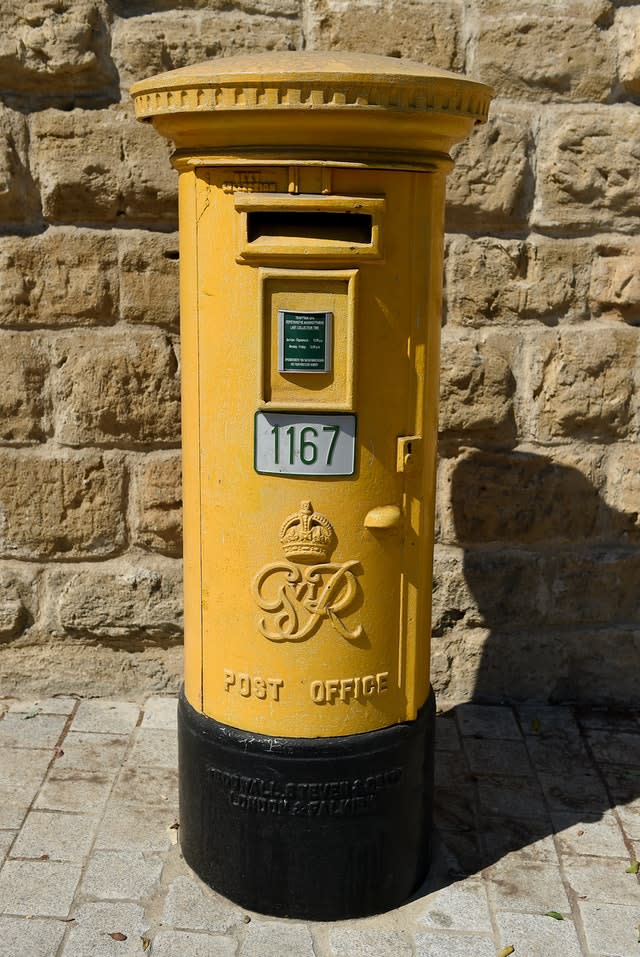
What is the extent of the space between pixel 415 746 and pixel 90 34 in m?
2.42

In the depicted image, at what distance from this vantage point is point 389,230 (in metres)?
2.49

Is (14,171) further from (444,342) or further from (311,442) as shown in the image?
(311,442)

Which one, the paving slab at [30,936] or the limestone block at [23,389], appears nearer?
the paving slab at [30,936]

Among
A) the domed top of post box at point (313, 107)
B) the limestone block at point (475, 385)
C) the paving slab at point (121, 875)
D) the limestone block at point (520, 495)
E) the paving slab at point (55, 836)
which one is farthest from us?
the limestone block at point (520, 495)

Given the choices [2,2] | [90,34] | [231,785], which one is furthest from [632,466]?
[2,2]

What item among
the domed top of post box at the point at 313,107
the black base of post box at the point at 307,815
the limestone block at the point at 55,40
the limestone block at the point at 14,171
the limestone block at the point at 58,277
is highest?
the limestone block at the point at 55,40

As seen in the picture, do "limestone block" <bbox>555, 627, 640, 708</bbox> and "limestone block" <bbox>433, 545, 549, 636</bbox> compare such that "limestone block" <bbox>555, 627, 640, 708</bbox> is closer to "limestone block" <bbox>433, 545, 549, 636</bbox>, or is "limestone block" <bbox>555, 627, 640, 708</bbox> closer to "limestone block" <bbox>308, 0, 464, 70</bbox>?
A: "limestone block" <bbox>433, 545, 549, 636</bbox>

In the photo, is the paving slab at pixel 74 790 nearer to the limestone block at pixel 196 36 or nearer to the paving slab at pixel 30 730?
the paving slab at pixel 30 730

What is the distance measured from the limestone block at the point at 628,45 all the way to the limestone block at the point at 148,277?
1.58 metres

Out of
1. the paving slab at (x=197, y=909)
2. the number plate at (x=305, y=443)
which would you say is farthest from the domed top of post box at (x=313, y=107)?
the paving slab at (x=197, y=909)

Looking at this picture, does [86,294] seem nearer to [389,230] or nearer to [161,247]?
[161,247]

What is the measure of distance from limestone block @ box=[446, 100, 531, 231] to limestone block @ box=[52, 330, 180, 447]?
43.2 inches

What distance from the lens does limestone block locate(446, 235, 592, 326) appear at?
3662 millimetres

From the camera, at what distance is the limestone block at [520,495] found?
12.5ft
